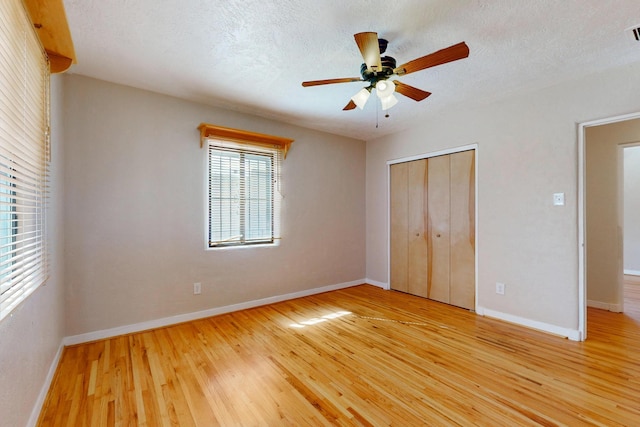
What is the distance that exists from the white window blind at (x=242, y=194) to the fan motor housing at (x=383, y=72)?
1899 millimetres

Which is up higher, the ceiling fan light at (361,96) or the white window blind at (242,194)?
the ceiling fan light at (361,96)

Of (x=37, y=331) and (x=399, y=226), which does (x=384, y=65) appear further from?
(x=37, y=331)

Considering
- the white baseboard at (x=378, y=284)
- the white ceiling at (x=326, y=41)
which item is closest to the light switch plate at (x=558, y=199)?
the white ceiling at (x=326, y=41)

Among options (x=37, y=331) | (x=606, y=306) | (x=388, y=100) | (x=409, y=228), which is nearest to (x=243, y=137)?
(x=388, y=100)

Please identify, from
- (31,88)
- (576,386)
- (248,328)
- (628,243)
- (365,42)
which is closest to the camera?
(31,88)

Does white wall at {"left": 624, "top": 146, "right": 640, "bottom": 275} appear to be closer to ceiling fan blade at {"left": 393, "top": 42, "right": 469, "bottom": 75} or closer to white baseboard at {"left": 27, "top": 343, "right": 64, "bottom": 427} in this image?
ceiling fan blade at {"left": 393, "top": 42, "right": 469, "bottom": 75}

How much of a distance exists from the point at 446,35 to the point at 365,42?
2.45 ft

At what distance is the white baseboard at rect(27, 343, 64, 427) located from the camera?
60.8 inches

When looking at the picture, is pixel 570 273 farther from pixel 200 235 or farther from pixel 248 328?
pixel 200 235

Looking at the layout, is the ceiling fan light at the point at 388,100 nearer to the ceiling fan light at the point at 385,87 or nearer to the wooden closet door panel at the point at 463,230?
the ceiling fan light at the point at 385,87

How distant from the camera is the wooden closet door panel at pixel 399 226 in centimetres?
418

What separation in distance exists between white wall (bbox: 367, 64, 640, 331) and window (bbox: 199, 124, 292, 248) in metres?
2.35

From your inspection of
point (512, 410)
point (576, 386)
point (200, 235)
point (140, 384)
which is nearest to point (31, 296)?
point (140, 384)

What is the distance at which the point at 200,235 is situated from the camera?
3184 mm
